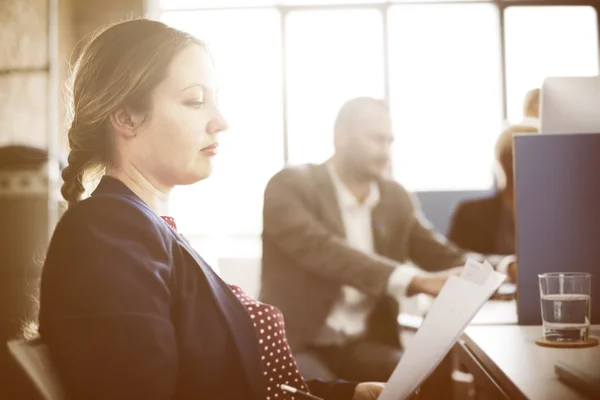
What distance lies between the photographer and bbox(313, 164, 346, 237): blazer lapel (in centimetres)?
228

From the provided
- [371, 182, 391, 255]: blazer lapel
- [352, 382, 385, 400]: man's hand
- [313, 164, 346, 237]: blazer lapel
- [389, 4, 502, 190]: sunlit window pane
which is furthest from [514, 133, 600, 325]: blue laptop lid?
[389, 4, 502, 190]: sunlit window pane

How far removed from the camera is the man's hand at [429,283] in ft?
5.92

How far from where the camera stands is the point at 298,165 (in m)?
2.34

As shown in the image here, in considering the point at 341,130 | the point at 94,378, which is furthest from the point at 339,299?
the point at 94,378

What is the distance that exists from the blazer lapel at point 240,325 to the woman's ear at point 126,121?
17cm

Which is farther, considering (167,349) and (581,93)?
(581,93)

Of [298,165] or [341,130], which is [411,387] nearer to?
[298,165]

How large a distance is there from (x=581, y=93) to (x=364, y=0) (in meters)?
3.95

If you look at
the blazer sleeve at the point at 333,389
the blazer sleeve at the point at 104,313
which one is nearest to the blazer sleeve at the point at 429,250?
the blazer sleeve at the point at 333,389

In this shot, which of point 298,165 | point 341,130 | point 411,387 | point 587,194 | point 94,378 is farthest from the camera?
point 341,130

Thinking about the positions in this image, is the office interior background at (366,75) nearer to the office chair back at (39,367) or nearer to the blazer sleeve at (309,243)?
the blazer sleeve at (309,243)

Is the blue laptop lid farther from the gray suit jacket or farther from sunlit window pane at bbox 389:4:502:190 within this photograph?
sunlit window pane at bbox 389:4:502:190

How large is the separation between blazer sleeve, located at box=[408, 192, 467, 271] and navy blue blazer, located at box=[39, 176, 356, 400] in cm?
160

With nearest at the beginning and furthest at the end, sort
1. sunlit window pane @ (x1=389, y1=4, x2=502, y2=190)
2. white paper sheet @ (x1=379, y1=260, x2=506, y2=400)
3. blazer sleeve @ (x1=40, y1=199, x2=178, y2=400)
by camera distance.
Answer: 1. blazer sleeve @ (x1=40, y1=199, x2=178, y2=400)
2. white paper sheet @ (x1=379, y1=260, x2=506, y2=400)
3. sunlit window pane @ (x1=389, y1=4, x2=502, y2=190)
